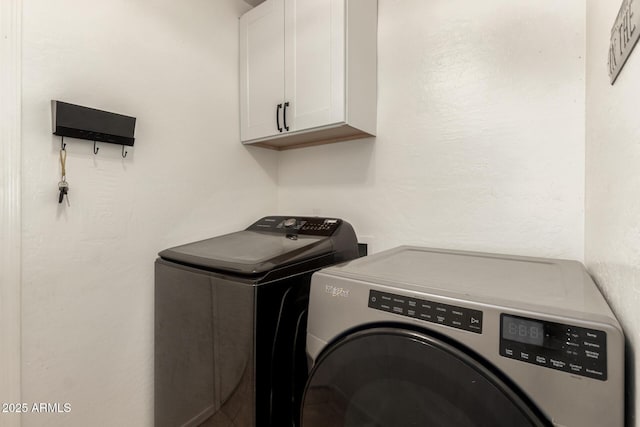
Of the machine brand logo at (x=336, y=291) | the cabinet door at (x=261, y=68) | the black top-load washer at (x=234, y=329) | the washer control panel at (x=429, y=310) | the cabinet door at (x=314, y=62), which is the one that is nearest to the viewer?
the washer control panel at (x=429, y=310)

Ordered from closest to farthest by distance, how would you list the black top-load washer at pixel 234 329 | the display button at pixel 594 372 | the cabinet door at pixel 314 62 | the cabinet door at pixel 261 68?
the display button at pixel 594 372 → the black top-load washer at pixel 234 329 → the cabinet door at pixel 314 62 → the cabinet door at pixel 261 68

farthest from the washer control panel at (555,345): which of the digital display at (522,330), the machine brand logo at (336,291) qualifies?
the machine brand logo at (336,291)

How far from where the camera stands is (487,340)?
21.0 inches

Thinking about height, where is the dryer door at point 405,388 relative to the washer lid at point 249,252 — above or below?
below

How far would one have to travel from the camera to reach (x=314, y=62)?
4.34ft

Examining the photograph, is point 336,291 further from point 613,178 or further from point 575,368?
point 613,178

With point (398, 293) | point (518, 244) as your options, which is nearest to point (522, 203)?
point (518, 244)

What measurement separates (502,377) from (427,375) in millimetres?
131

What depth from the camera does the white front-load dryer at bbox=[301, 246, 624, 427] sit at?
0.47 meters

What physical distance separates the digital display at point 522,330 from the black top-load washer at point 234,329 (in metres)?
0.62

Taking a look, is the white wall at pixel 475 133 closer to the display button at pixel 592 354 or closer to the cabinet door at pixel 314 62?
the cabinet door at pixel 314 62

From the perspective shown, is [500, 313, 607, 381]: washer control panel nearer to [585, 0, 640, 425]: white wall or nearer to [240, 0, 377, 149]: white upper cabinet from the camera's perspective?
[585, 0, 640, 425]: white wall

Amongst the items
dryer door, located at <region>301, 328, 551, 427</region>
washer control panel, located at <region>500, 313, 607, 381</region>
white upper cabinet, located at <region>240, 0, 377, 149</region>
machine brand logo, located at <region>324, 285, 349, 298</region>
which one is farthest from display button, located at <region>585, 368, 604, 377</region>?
white upper cabinet, located at <region>240, 0, 377, 149</region>

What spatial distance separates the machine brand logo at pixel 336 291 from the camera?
724mm
